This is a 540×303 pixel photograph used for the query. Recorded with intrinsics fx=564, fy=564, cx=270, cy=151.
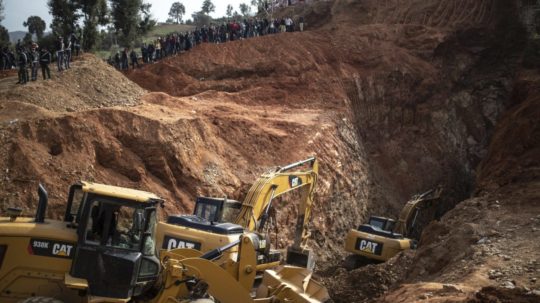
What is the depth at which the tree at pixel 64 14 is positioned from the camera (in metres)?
32.3

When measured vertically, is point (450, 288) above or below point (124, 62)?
below

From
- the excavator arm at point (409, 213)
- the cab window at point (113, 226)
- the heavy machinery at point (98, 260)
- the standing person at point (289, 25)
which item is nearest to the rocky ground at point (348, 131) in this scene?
the excavator arm at point (409, 213)

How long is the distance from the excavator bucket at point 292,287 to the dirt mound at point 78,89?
11.0 metres

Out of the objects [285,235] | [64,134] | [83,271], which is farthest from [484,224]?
[64,134]

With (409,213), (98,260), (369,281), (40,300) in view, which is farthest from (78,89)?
(40,300)

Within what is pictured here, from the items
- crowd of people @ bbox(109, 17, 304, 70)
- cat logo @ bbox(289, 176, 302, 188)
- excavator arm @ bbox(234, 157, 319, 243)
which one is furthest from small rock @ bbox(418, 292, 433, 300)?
crowd of people @ bbox(109, 17, 304, 70)

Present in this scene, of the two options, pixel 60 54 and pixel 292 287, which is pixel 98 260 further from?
pixel 60 54

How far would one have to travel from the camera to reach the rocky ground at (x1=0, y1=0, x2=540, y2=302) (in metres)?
14.2

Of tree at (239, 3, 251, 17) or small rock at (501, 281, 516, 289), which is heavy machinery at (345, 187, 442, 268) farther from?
tree at (239, 3, 251, 17)

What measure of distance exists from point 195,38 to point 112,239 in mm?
24835

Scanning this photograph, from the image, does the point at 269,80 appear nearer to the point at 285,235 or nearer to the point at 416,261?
the point at 285,235

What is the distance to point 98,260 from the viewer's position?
7953mm

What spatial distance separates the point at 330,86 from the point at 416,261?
15283 millimetres

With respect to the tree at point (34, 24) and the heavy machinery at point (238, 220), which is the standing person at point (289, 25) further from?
the tree at point (34, 24)
